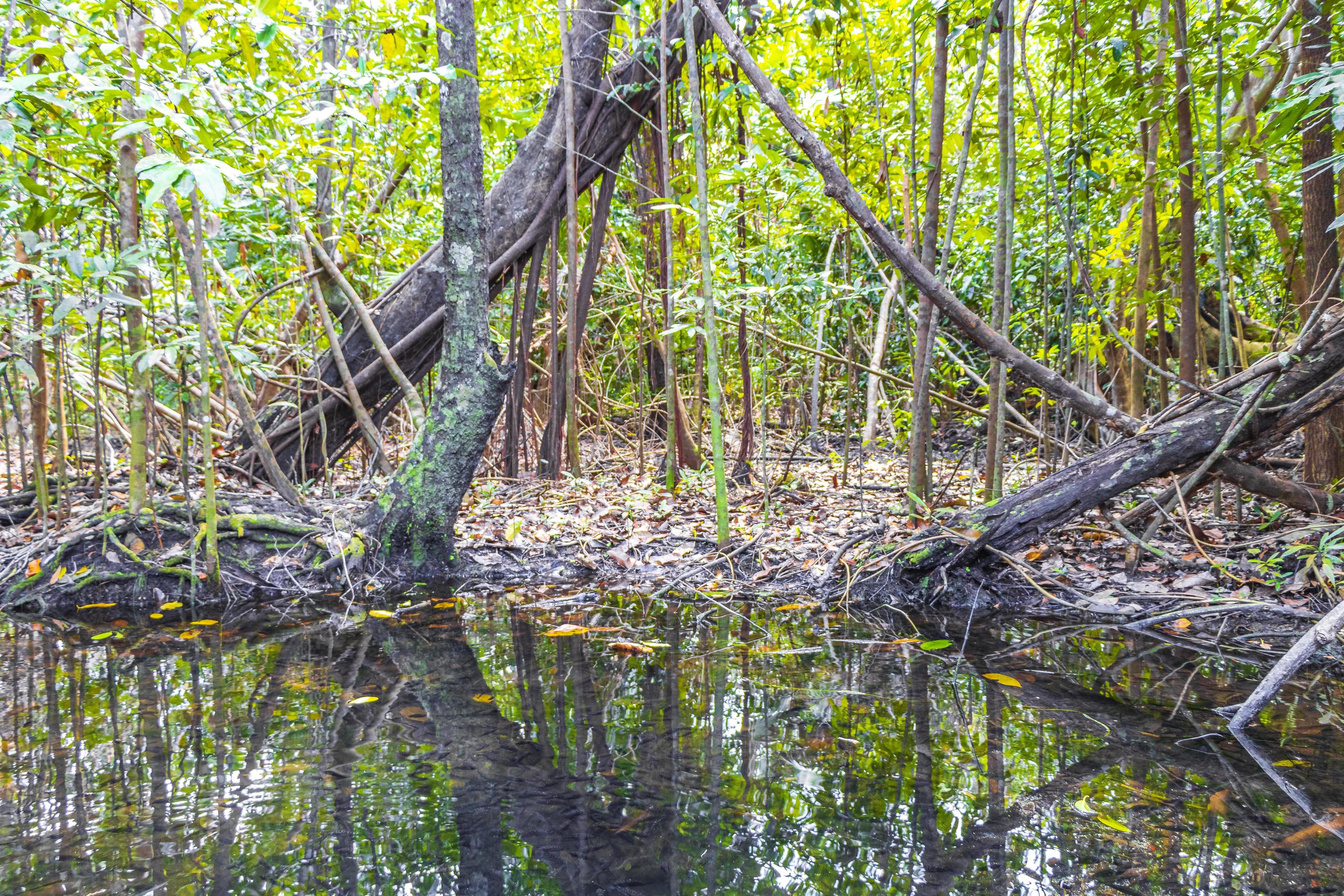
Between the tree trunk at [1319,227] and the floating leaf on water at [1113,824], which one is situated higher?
the tree trunk at [1319,227]

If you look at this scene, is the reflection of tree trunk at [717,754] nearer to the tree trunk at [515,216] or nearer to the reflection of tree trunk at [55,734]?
the reflection of tree trunk at [55,734]

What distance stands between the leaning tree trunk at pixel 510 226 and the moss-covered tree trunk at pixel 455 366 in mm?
1712

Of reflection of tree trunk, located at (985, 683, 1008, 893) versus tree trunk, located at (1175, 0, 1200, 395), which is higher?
tree trunk, located at (1175, 0, 1200, 395)

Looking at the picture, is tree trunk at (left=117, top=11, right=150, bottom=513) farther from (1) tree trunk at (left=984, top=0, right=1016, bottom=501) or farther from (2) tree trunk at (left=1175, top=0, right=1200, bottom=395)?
(2) tree trunk at (left=1175, top=0, right=1200, bottom=395)

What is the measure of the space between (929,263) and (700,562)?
5.66 feet

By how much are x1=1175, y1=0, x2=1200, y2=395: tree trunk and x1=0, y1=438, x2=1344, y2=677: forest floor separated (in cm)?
76

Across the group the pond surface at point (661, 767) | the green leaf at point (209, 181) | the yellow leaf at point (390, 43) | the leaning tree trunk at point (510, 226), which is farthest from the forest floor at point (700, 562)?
the yellow leaf at point (390, 43)

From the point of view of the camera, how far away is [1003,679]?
7.82 feet

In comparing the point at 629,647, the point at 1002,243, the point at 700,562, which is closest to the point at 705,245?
the point at 1002,243

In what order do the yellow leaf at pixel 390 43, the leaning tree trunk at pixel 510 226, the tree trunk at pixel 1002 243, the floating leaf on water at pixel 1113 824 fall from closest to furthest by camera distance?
the floating leaf on water at pixel 1113 824 < the tree trunk at pixel 1002 243 < the yellow leaf at pixel 390 43 < the leaning tree trunk at pixel 510 226

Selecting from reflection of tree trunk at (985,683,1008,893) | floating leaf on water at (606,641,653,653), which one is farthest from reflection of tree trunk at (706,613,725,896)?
reflection of tree trunk at (985,683,1008,893)

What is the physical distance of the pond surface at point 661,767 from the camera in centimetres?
142

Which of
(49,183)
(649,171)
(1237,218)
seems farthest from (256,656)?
(1237,218)

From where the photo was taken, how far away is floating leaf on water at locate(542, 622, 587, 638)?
2947mm
